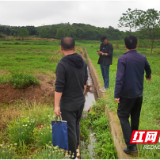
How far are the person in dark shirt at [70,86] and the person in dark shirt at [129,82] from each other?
513 mm

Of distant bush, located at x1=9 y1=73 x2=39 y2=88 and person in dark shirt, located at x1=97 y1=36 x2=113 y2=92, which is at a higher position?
person in dark shirt, located at x1=97 y1=36 x2=113 y2=92

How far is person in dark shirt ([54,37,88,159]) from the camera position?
2373 mm

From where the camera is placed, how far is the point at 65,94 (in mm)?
2494

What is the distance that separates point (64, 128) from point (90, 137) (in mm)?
2137

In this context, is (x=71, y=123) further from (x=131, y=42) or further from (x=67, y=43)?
(x=131, y=42)

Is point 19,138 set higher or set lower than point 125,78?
lower

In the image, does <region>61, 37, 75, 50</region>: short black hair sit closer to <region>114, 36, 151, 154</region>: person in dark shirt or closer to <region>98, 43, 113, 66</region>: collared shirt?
<region>114, 36, 151, 154</region>: person in dark shirt

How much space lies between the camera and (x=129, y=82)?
99.4 inches

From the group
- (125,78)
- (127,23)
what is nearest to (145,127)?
(125,78)

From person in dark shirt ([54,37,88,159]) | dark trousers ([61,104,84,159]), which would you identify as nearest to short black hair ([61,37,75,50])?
person in dark shirt ([54,37,88,159])

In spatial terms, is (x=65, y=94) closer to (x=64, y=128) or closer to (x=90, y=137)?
(x=64, y=128)

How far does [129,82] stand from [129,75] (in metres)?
0.10

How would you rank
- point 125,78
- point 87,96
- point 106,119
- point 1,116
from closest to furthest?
point 125,78
point 1,116
point 106,119
point 87,96

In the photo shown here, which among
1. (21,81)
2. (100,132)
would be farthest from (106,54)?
(21,81)
